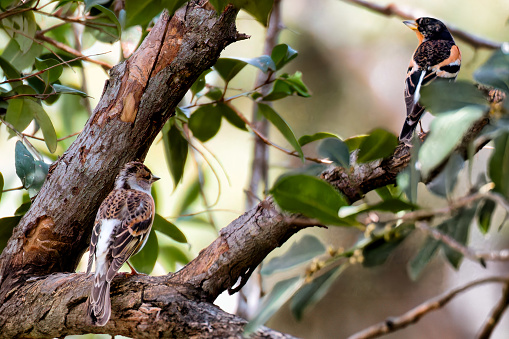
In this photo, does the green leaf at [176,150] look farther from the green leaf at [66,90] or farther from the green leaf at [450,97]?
the green leaf at [450,97]

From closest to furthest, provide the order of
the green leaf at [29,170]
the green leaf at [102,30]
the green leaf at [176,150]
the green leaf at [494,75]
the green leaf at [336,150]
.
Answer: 1. the green leaf at [494,75]
2. the green leaf at [336,150]
3. the green leaf at [29,170]
4. the green leaf at [176,150]
5. the green leaf at [102,30]

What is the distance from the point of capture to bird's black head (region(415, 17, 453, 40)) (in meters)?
3.32

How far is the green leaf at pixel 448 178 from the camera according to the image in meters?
1.05

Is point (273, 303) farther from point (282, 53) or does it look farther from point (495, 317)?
point (282, 53)

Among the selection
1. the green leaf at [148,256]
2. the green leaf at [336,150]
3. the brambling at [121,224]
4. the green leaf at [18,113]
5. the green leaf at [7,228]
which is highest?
the green leaf at [18,113]

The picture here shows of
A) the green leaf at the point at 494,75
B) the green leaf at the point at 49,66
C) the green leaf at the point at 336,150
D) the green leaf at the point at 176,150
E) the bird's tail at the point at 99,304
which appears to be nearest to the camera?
the green leaf at the point at 494,75

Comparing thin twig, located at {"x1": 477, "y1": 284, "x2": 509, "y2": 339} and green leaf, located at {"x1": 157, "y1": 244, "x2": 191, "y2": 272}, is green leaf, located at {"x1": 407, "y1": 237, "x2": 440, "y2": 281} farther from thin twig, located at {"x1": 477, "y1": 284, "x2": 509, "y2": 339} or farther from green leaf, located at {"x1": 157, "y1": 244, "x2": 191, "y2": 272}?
green leaf, located at {"x1": 157, "y1": 244, "x2": 191, "y2": 272}

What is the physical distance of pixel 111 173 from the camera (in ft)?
7.40

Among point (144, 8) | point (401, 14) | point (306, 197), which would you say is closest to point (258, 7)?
point (144, 8)

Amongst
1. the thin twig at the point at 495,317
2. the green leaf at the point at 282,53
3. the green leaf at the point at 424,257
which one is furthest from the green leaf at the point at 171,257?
the thin twig at the point at 495,317

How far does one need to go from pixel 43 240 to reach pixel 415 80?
6.10ft

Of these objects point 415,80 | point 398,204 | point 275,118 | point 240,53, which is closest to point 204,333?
point 398,204

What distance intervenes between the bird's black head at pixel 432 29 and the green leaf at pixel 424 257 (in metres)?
2.49

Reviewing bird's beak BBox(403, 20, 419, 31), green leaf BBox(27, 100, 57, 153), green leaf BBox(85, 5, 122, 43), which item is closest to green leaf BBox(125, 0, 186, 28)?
green leaf BBox(27, 100, 57, 153)
